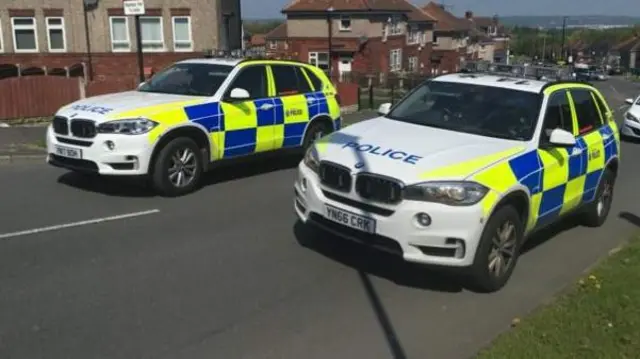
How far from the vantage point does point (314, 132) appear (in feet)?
34.6

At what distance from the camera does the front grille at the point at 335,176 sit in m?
5.42

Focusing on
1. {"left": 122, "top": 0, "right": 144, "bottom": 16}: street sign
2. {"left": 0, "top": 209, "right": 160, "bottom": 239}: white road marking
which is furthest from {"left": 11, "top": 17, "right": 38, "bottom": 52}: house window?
{"left": 0, "top": 209, "right": 160, "bottom": 239}: white road marking

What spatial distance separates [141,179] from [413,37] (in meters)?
65.3

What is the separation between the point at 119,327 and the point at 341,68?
52.0 metres

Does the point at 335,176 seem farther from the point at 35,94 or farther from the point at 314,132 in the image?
the point at 35,94

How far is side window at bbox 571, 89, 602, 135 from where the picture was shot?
22.9 ft

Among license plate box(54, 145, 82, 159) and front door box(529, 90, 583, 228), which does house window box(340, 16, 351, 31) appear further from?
front door box(529, 90, 583, 228)

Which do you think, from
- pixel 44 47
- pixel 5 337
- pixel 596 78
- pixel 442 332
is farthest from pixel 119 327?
pixel 596 78

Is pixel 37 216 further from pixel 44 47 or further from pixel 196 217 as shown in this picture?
pixel 44 47

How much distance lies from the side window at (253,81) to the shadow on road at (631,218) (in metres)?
4.98

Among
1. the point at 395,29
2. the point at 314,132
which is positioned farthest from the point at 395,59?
the point at 314,132

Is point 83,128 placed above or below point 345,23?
below

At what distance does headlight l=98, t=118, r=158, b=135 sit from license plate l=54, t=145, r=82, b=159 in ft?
1.41

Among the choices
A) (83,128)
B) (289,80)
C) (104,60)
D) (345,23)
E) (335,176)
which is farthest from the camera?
(345,23)
